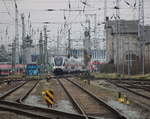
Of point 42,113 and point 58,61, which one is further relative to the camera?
point 58,61

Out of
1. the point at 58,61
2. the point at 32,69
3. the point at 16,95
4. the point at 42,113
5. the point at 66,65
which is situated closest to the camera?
the point at 42,113

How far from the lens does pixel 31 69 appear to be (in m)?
53.7

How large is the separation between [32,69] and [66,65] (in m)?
6.85

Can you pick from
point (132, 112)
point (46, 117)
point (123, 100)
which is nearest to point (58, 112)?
point (46, 117)

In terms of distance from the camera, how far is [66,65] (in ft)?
189

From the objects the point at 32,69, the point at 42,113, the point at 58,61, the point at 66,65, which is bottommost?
the point at 42,113

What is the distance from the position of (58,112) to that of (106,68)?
45.1m

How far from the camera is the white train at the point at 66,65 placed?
186 ft

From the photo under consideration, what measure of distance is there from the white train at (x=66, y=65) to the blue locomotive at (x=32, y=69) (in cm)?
355

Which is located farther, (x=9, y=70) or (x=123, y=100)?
(x=9, y=70)

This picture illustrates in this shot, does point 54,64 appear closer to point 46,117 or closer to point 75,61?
point 75,61

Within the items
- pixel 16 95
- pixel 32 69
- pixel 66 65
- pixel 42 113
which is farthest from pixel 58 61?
pixel 42 113

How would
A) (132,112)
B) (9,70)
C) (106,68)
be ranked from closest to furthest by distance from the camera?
(132,112) < (106,68) < (9,70)

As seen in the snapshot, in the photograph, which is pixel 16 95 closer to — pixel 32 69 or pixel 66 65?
pixel 32 69
